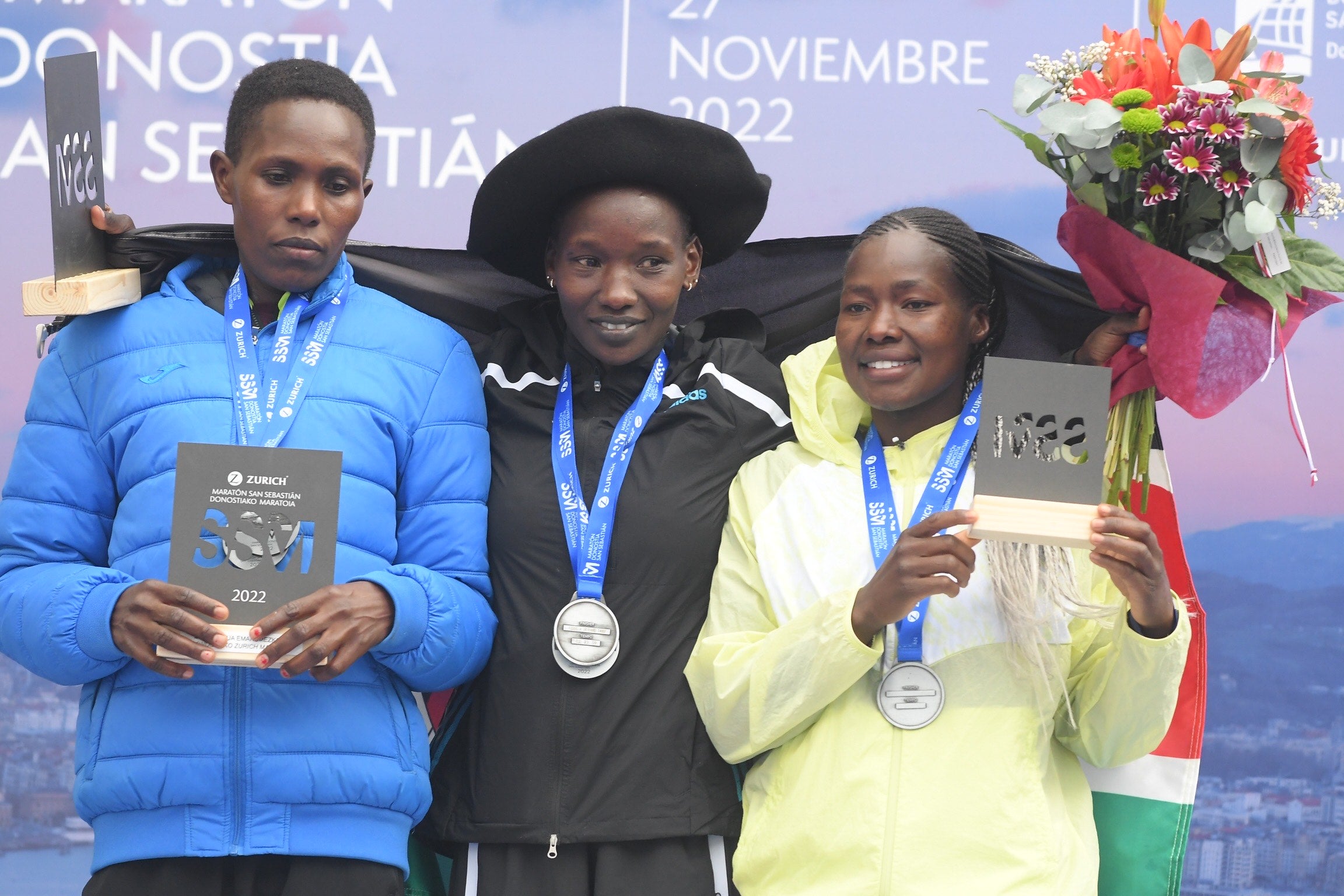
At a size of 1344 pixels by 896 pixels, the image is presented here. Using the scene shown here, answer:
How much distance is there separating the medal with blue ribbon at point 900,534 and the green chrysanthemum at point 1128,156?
0.41 metres

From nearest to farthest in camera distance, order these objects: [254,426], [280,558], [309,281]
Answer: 1. [280,558]
2. [254,426]
3. [309,281]

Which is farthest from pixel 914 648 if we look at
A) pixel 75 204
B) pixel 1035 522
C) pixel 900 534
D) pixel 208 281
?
pixel 75 204

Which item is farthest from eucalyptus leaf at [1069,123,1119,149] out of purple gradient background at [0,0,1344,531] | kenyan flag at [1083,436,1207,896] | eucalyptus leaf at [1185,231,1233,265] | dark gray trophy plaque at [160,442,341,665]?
purple gradient background at [0,0,1344,531]

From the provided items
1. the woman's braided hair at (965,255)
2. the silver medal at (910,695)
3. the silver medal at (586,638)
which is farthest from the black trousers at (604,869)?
the woman's braided hair at (965,255)

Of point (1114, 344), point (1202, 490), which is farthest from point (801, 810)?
point (1202, 490)

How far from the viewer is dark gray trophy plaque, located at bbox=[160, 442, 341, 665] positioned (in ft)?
6.45

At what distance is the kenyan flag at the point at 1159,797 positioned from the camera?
2361 millimetres

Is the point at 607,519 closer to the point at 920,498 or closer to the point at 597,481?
the point at 597,481

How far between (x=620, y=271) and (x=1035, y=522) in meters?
0.86

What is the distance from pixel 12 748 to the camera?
3.81 metres

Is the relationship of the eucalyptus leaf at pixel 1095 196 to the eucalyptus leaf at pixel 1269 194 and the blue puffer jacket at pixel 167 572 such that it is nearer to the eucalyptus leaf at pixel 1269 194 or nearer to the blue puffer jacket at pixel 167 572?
the eucalyptus leaf at pixel 1269 194

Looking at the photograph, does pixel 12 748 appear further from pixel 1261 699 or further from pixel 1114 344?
pixel 1261 699

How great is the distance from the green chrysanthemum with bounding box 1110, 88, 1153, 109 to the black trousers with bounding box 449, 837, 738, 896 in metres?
1.30

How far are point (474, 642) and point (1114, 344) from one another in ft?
3.74
